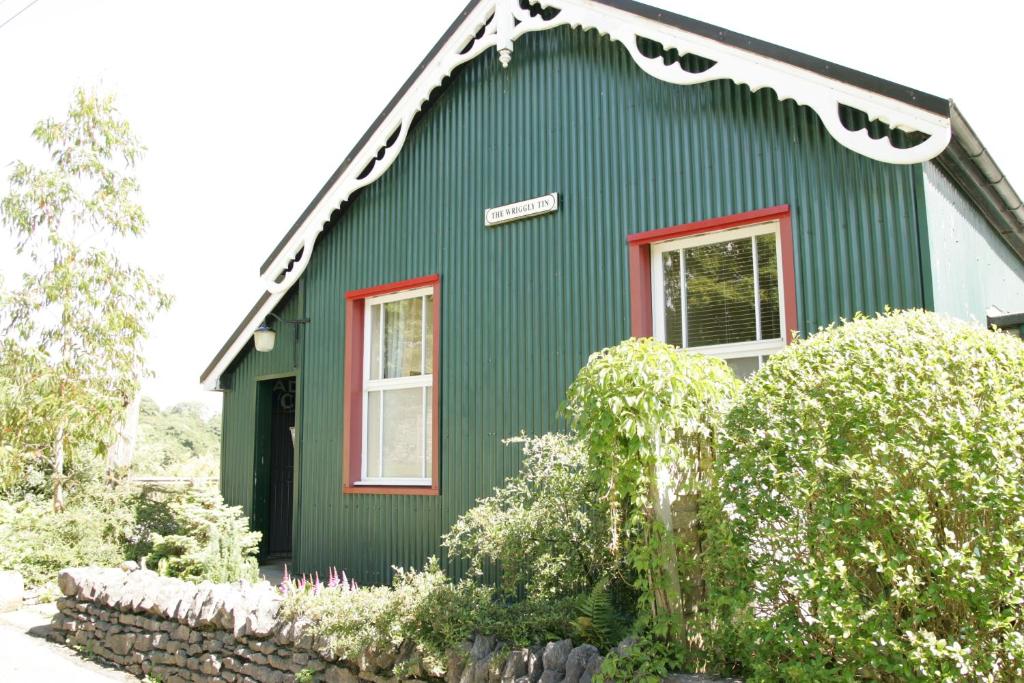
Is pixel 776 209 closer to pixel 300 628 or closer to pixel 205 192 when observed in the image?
pixel 300 628

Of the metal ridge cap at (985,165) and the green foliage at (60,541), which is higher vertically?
the metal ridge cap at (985,165)

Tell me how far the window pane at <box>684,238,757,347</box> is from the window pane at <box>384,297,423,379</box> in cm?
337

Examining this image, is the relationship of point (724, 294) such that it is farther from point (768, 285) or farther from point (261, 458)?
point (261, 458)

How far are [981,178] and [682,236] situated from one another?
2.48 m

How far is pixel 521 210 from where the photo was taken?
26.8ft

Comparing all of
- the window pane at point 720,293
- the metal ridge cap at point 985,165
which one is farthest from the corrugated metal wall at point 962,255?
the window pane at point 720,293

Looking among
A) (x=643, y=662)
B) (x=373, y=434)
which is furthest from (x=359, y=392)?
(x=643, y=662)

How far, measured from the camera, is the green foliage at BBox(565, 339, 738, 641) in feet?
15.3

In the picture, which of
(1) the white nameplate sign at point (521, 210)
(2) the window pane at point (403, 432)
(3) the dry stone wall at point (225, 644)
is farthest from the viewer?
(2) the window pane at point (403, 432)

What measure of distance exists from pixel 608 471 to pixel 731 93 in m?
3.85

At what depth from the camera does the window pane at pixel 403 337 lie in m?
9.23

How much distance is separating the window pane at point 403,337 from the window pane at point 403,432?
25cm

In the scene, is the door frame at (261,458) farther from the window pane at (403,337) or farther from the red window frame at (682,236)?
the red window frame at (682,236)

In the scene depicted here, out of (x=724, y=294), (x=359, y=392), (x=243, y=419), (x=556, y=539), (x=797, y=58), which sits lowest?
(x=556, y=539)
